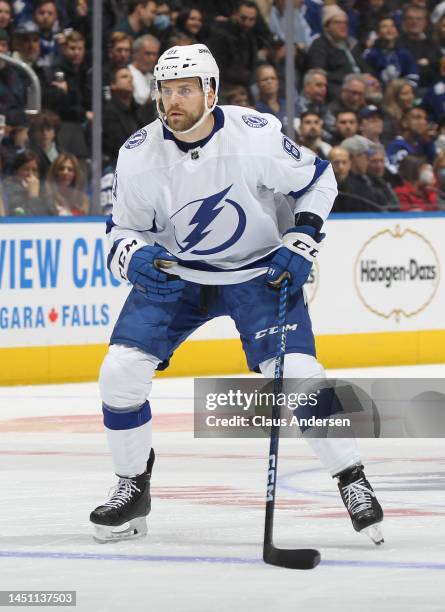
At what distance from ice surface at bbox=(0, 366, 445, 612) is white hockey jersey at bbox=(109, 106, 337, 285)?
0.80m

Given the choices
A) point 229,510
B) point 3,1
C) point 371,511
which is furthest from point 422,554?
point 3,1

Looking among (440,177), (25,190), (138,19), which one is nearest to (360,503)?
(25,190)

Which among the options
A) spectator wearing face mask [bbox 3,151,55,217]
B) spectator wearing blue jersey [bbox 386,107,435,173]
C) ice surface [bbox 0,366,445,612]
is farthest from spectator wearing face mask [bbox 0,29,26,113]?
spectator wearing blue jersey [bbox 386,107,435,173]

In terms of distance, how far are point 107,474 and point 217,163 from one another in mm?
1851

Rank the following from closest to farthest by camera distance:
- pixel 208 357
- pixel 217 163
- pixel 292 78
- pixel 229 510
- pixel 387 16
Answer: pixel 217 163
pixel 229 510
pixel 208 357
pixel 292 78
pixel 387 16

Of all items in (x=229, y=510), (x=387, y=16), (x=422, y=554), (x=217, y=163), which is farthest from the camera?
(x=387, y=16)

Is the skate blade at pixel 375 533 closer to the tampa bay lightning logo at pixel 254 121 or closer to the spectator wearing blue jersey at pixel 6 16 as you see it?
the tampa bay lightning logo at pixel 254 121

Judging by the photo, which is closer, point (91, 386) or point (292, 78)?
point (91, 386)

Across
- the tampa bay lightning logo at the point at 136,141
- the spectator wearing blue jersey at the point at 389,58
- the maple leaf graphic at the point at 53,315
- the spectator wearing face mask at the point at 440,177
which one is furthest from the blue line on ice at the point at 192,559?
the spectator wearing blue jersey at the point at 389,58

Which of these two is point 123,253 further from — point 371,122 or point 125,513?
point 371,122

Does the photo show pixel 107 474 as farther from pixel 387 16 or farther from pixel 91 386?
pixel 387 16

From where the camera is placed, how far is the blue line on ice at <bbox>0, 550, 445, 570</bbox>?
431 cm

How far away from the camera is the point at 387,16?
41.0 ft

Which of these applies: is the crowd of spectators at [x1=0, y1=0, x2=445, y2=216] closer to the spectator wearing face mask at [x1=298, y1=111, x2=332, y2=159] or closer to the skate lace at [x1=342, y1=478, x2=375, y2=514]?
the spectator wearing face mask at [x1=298, y1=111, x2=332, y2=159]
